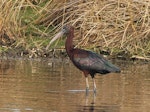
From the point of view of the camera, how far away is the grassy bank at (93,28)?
57.1 feet

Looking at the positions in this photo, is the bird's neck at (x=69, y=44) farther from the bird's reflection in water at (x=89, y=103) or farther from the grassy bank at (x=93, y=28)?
the grassy bank at (x=93, y=28)

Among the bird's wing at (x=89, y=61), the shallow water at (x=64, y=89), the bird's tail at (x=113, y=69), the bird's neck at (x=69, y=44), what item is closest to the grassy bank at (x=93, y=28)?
the shallow water at (x=64, y=89)

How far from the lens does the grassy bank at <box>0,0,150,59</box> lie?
17.4 metres

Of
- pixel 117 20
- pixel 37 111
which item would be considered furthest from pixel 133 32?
pixel 37 111

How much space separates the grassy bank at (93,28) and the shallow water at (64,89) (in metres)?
1.35

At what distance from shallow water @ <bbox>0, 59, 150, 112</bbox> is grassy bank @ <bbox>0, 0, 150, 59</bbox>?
1.35 metres

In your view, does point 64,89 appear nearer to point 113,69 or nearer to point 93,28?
point 113,69

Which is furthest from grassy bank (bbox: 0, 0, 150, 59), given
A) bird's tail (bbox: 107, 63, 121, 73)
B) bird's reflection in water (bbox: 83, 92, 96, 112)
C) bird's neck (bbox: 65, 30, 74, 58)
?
bird's reflection in water (bbox: 83, 92, 96, 112)

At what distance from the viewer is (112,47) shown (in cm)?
1750

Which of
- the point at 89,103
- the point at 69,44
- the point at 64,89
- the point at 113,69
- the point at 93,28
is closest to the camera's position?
the point at 89,103

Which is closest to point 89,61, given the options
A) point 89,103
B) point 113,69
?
point 113,69

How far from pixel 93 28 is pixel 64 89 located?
241 inches

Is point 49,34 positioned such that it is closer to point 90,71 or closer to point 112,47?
→ point 112,47

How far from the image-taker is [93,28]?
18.0 m
